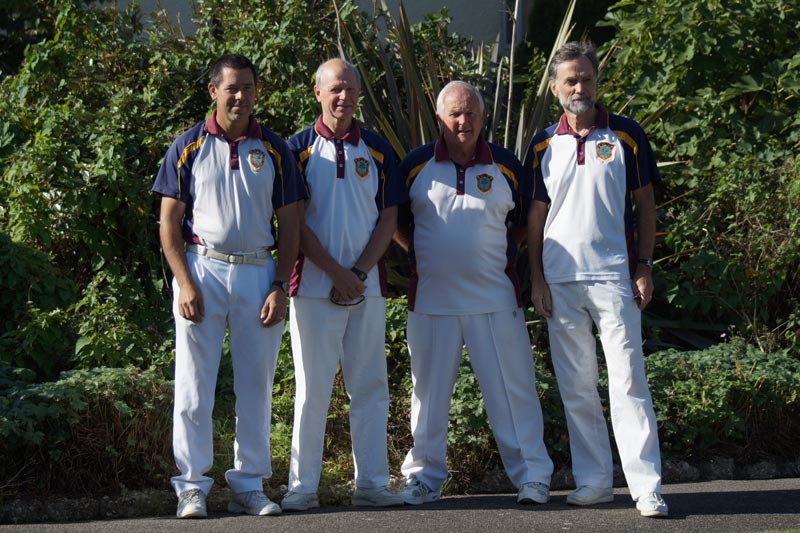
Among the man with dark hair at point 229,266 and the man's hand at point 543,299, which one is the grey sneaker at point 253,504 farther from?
the man's hand at point 543,299

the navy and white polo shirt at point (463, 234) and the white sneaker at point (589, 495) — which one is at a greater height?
the navy and white polo shirt at point (463, 234)

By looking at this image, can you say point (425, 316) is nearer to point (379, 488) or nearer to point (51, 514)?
point (379, 488)

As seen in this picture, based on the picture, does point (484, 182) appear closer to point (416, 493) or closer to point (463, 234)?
point (463, 234)

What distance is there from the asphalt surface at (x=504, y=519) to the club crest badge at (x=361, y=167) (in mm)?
1541

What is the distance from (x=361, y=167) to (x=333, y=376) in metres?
0.98

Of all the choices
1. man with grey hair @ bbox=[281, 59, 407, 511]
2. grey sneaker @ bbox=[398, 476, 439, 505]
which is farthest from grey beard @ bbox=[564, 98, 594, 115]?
grey sneaker @ bbox=[398, 476, 439, 505]

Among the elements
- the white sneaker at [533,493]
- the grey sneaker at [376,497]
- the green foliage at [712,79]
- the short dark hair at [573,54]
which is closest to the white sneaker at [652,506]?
the white sneaker at [533,493]

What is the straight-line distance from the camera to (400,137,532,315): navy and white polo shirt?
5.50 meters

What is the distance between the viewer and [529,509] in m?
5.28

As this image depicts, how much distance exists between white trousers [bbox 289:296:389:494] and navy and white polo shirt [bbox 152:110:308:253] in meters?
0.45

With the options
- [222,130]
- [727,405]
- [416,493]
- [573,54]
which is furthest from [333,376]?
[727,405]

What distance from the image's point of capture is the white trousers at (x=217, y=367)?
514 cm

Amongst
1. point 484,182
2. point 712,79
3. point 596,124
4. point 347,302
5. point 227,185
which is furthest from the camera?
point 712,79

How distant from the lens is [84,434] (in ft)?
18.0
